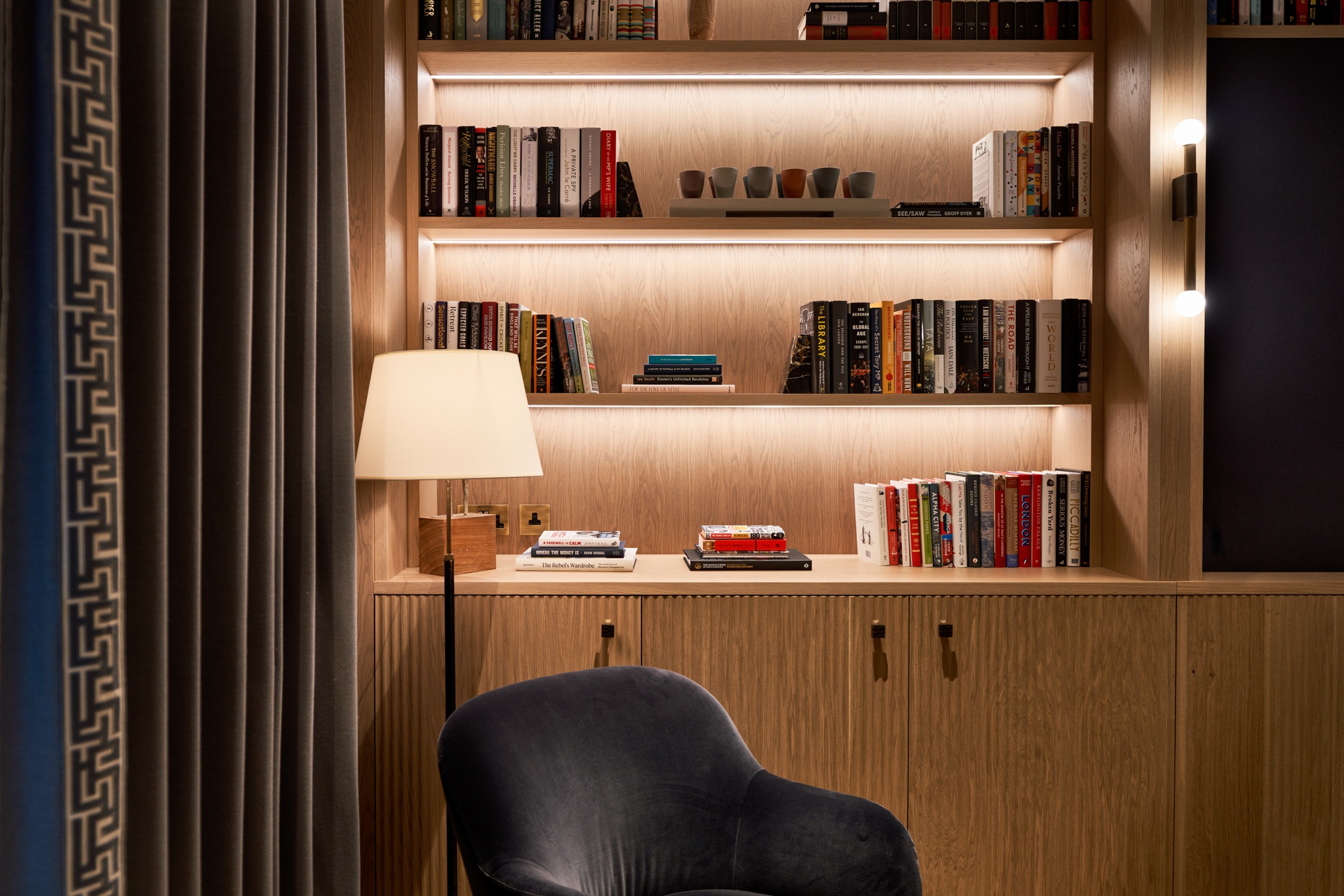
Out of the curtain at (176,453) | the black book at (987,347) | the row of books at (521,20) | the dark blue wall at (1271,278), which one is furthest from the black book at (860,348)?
the curtain at (176,453)

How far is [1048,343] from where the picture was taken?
2213mm

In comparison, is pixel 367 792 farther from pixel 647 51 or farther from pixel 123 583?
pixel 647 51

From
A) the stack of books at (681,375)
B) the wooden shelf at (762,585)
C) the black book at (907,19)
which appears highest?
the black book at (907,19)

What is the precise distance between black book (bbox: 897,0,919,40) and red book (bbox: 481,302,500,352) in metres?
1.31

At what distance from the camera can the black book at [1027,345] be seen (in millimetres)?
2215

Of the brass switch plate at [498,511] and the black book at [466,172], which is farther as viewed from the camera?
the brass switch plate at [498,511]

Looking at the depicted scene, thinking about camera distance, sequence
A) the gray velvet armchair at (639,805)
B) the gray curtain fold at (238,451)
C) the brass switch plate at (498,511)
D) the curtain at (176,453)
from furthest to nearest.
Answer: the brass switch plate at (498,511), the gray velvet armchair at (639,805), the gray curtain fold at (238,451), the curtain at (176,453)

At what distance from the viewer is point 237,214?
124 cm

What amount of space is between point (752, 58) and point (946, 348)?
95 cm

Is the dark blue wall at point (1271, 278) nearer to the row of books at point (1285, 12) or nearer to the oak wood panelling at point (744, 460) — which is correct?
the row of books at point (1285, 12)

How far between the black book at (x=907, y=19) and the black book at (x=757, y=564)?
143 centimetres

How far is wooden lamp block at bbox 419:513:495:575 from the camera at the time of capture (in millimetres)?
2045

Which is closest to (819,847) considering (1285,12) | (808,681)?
(808,681)

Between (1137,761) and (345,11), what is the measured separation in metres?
2.64
